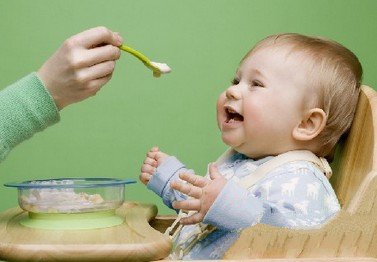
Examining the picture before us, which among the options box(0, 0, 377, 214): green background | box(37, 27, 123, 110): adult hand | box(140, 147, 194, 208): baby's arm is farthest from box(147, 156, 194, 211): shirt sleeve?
box(0, 0, 377, 214): green background

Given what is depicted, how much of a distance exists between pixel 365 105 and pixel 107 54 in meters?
0.35

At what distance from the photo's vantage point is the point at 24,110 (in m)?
0.83

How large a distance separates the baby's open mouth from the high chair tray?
0.28 m

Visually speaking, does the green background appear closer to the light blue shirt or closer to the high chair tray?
the light blue shirt

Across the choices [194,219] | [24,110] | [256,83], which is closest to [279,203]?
[194,219]

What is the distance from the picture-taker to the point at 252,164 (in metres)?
0.96

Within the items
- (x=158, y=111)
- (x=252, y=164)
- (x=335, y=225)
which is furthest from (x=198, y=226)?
(x=158, y=111)

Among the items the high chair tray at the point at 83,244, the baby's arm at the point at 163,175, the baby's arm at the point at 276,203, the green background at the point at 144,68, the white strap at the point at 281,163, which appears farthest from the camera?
the green background at the point at 144,68

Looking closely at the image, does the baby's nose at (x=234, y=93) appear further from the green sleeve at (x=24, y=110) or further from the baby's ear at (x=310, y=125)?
the green sleeve at (x=24, y=110)

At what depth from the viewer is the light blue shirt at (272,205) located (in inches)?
30.6

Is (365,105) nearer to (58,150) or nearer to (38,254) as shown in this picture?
(38,254)

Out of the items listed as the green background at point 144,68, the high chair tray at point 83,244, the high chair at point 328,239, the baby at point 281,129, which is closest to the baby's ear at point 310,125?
the baby at point 281,129

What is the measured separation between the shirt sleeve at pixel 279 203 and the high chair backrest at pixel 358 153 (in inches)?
1.4

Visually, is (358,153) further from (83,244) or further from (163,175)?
(83,244)
